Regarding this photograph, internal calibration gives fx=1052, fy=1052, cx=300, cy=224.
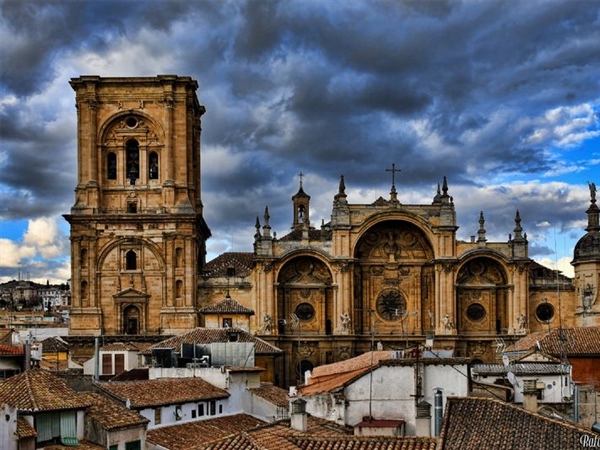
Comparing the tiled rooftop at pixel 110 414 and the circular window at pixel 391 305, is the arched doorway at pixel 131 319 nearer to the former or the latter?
the circular window at pixel 391 305

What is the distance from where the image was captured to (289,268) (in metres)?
80.9

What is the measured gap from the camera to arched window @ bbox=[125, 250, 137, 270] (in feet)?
258

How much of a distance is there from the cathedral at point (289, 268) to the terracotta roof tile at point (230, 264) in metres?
0.26

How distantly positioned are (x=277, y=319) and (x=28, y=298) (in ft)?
420

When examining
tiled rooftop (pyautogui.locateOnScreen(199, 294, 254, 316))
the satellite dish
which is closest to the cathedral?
tiled rooftop (pyautogui.locateOnScreen(199, 294, 254, 316))

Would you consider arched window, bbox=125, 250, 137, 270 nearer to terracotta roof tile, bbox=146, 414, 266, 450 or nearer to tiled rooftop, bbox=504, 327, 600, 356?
tiled rooftop, bbox=504, 327, 600, 356

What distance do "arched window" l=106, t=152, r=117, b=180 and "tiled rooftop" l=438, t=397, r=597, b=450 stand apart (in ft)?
182

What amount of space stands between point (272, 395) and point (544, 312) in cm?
3543

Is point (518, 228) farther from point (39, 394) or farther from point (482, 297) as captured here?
point (39, 394)

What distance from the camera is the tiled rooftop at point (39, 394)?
31906 mm

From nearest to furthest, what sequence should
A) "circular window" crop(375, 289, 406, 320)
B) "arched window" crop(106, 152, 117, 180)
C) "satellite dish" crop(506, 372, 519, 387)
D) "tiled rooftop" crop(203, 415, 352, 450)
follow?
"tiled rooftop" crop(203, 415, 352, 450) < "satellite dish" crop(506, 372, 519, 387) < "arched window" crop(106, 152, 117, 180) < "circular window" crop(375, 289, 406, 320)

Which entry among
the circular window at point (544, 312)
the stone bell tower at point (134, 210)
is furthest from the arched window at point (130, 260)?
the circular window at point (544, 312)

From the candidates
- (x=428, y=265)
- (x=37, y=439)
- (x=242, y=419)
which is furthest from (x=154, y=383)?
(x=428, y=265)

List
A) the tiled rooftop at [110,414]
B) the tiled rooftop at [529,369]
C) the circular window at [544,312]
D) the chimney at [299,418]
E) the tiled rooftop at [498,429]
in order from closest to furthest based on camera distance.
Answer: the tiled rooftop at [498,429] < the chimney at [299,418] < the tiled rooftop at [110,414] < the tiled rooftop at [529,369] < the circular window at [544,312]
